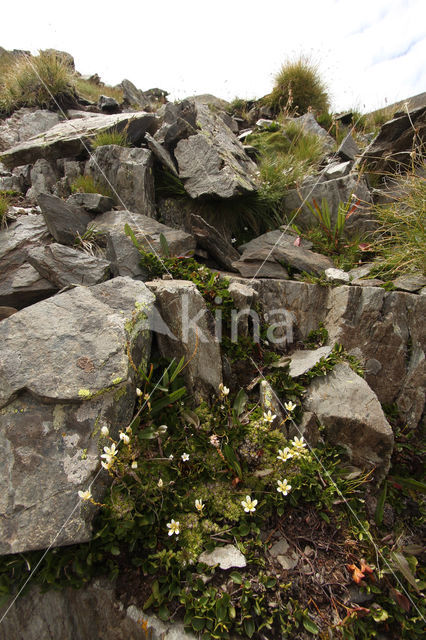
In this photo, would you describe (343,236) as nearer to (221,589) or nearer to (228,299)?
(228,299)

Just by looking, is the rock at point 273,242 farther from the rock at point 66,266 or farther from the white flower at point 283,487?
the white flower at point 283,487

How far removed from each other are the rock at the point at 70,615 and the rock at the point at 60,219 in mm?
3402

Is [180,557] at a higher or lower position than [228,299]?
lower

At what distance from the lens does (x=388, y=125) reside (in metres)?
5.31

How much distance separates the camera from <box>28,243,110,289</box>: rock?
11.4ft

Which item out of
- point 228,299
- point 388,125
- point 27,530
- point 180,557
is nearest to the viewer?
point 27,530

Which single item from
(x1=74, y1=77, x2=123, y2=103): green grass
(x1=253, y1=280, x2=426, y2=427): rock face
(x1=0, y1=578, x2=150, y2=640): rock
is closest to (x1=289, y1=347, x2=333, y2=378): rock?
(x1=253, y1=280, x2=426, y2=427): rock face

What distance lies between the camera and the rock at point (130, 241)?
3.75m

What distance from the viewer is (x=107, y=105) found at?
27.7 ft

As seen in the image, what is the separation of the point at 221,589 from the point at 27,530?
1352 millimetres

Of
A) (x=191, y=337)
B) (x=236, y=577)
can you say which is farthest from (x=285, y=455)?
(x=191, y=337)

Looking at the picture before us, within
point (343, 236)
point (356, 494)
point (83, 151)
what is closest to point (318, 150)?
point (343, 236)

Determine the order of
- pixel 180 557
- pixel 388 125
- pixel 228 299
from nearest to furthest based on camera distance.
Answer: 1. pixel 180 557
2. pixel 228 299
3. pixel 388 125

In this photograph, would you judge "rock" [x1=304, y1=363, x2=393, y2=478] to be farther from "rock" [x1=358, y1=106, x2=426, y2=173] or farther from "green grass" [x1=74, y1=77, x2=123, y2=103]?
"green grass" [x1=74, y1=77, x2=123, y2=103]
